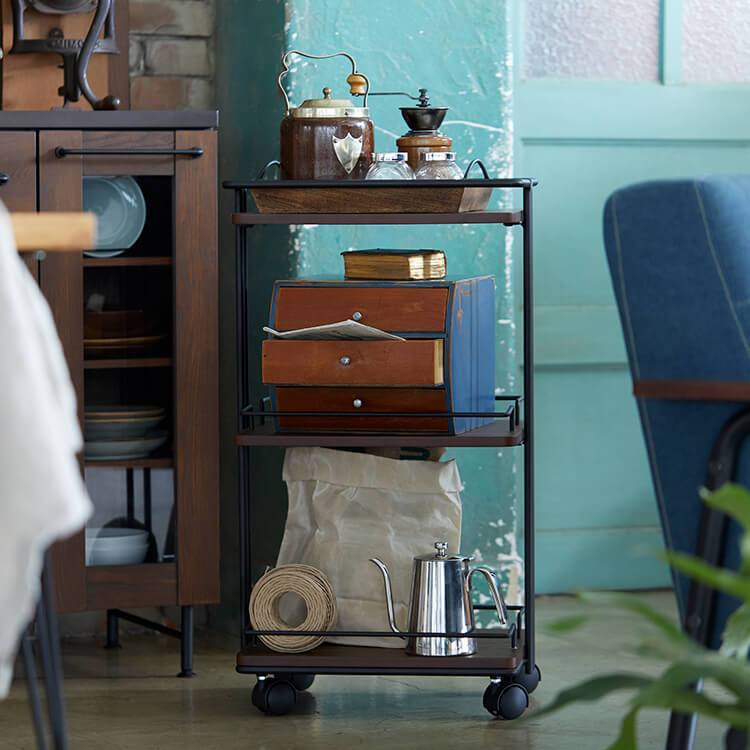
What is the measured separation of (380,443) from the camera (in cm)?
200

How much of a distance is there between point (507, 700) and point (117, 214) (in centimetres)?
117

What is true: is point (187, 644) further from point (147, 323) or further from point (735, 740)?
point (735, 740)

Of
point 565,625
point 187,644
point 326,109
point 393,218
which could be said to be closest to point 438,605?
point 187,644

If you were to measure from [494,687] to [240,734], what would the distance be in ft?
1.51

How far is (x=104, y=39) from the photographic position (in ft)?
8.11

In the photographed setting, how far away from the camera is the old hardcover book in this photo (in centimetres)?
202

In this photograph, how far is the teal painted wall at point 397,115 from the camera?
244cm

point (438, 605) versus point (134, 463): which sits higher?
point (134, 463)

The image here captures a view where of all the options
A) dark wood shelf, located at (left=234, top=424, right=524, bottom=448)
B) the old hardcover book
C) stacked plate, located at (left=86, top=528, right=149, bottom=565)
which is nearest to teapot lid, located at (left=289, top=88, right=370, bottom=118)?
the old hardcover book

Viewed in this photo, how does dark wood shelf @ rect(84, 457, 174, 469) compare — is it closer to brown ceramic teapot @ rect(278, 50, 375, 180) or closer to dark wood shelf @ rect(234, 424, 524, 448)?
dark wood shelf @ rect(234, 424, 524, 448)

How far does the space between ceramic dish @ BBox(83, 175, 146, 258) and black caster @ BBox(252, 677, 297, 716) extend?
864 mm

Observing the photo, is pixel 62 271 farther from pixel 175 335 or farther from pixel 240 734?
pixel 240 734

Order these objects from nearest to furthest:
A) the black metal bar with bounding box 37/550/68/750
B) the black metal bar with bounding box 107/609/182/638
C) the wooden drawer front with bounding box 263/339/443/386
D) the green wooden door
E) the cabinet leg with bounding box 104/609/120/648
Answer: the black metal bar with bounding box 37/550/68/750 < the wooden drawer front with bounding box 263/339/443/386 < the black metal bar with bounding box 107/609/182/638 < the cabinet leg with bounding box 104/609/120/648 < the green wooden door

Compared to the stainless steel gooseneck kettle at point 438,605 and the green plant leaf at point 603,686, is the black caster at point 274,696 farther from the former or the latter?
the green plant leaf at point 603,686
